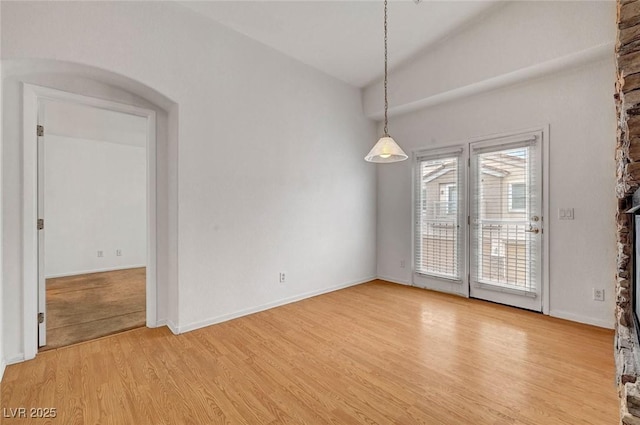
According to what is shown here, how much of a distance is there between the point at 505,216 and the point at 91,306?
5.48 meters

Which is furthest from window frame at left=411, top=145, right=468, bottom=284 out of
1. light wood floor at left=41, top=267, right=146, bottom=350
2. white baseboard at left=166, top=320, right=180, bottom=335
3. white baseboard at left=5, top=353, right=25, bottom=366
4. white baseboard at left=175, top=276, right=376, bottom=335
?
white baseboard at left=5, top=353, right=25, bottom=366

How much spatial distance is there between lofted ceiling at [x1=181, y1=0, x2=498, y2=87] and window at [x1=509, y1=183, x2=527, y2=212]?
2.11 meters

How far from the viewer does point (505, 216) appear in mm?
3768

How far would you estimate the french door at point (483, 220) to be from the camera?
3.57m

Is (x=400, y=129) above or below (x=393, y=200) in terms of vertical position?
above

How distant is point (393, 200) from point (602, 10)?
10.4 ft

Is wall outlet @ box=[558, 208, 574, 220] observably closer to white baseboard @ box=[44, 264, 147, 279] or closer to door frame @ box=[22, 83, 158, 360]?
door frame @ box=[22, 83, 158, 360]

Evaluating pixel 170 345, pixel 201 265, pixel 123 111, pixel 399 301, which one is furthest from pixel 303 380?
pixel 123 111

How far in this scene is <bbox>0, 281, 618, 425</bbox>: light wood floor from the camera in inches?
72.6

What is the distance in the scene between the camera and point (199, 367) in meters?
2.39

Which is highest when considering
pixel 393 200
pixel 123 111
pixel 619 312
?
pixel 123 111

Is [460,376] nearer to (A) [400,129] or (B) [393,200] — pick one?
(B) [393,200]

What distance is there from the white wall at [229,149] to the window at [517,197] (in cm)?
222

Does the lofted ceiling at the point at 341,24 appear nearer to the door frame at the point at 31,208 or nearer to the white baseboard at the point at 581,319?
the door frame at the point at 31,208
